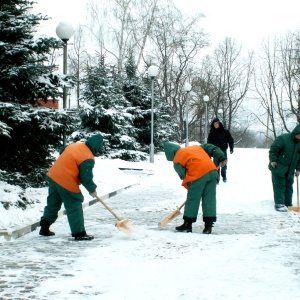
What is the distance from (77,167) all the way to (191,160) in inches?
63.5

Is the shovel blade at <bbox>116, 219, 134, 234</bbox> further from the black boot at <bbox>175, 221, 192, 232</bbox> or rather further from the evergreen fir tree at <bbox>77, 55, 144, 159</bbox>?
the evergreen fir tree at <bbox>77, 55, 144, 159</bbox>

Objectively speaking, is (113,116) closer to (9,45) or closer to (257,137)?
(9,45)

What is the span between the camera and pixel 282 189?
953 cm

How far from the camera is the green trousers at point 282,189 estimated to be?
951cm

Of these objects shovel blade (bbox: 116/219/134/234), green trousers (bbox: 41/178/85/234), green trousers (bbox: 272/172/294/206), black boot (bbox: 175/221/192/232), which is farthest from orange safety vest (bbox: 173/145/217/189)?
green trousers (bbox: 272/172/294/206)

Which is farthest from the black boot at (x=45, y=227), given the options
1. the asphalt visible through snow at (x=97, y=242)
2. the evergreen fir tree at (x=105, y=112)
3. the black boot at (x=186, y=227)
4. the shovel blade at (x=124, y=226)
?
the evergreen fir tree at (x=105, y=112)

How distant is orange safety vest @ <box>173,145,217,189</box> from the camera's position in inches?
280

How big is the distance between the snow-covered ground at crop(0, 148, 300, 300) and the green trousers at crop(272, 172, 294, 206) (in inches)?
12.2

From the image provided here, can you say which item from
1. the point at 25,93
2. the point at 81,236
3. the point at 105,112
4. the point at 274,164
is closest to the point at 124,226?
the point at 81,236

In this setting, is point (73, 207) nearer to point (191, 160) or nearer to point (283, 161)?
point (191, 160)

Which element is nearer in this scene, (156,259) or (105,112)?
(156,259)

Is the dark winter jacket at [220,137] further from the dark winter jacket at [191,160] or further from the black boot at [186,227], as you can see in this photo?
the black boot at [186,227]

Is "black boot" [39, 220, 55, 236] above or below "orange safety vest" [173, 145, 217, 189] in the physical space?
below

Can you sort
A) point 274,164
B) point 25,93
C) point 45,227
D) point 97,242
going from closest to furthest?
point 97,242, point 45,227, point 274,164, point 25,93
